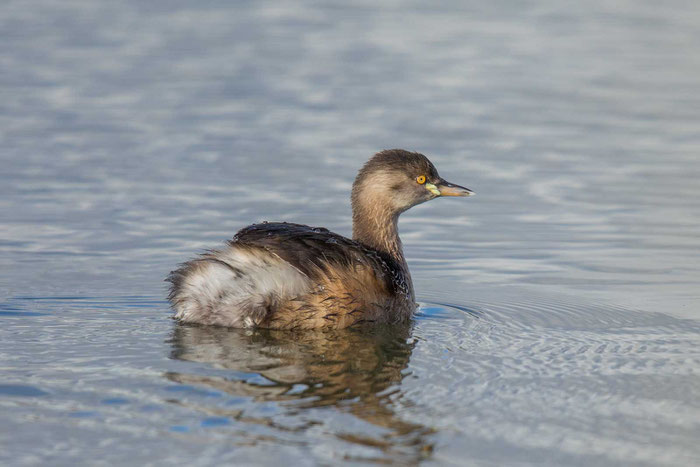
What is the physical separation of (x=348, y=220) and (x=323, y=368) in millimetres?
4016

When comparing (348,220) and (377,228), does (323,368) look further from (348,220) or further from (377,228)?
(348,220)

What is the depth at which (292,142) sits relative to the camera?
12.9m

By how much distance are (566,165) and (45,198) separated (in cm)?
542

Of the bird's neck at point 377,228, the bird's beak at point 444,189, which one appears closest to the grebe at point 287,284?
the bird's neck at point 377,228

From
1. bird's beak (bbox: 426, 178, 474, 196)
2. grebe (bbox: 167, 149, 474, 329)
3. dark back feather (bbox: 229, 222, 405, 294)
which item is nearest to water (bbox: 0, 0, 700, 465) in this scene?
grebe (bbox: 167, 149, 474, 329)

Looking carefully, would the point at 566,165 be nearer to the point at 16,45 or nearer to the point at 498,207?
the point at 498,207

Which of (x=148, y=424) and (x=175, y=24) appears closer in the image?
(x=148, y=424)

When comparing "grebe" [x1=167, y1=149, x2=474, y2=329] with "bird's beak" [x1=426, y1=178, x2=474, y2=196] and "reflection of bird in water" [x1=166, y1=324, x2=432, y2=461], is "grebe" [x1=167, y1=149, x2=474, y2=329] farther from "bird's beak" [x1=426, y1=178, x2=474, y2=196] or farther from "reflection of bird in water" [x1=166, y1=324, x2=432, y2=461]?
"bird's beak" [x1=426, y1=178, x2=474, y2=196]

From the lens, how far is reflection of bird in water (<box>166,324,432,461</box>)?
18.4ft

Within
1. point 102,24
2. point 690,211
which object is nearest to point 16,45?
point 102,24

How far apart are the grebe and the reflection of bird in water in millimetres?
97

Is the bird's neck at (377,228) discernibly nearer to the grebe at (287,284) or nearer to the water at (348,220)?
the water at (348,220)

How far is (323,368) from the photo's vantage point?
6.65 meters

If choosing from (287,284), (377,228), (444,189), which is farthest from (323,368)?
(444,189)
